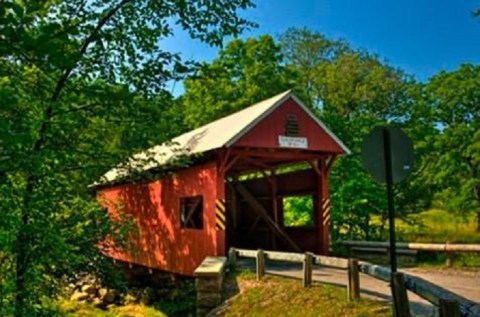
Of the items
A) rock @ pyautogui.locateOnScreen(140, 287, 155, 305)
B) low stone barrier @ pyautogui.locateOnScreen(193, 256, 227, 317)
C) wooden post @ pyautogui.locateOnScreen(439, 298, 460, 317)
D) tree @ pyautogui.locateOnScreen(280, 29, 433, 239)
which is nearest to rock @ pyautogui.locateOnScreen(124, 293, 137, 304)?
rock @ pyautogui.locateOnScreen(140, 287, 155, 305)

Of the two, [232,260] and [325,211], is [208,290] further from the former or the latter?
[325,211]

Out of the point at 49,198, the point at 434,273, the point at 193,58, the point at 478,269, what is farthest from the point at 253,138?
the point at 49,198

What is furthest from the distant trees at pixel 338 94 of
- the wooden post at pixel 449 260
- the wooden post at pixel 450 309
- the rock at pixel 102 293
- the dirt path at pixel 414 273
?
the wooden post at pixel 450 309

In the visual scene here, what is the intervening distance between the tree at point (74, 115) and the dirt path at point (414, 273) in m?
4.55

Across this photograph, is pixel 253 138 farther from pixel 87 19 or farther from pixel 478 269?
pixel 87 19

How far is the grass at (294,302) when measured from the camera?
8.15 meters

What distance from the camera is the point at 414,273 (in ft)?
40.0

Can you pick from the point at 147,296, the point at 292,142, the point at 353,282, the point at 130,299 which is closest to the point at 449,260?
the point at 292,142

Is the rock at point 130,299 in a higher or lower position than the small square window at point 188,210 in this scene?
lower

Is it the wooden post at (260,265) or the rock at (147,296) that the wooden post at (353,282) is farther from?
the rock at (147,296)

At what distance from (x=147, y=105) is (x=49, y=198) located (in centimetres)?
180

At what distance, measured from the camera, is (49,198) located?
518 centimetres

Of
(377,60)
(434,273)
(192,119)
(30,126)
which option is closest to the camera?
(30,126)

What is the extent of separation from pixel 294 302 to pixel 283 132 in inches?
224
